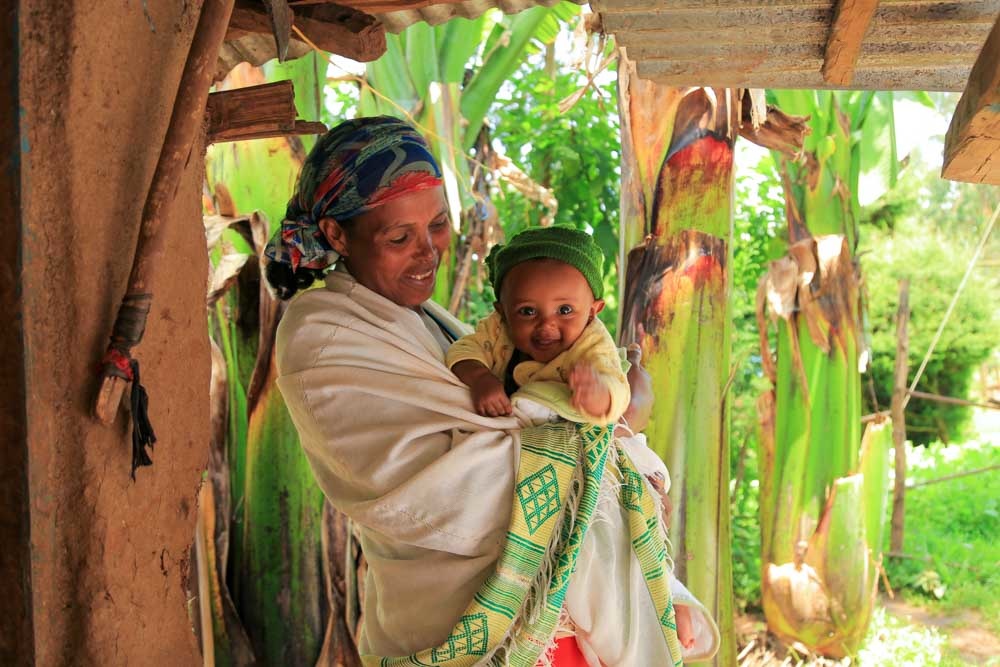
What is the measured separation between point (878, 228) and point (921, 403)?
211cm

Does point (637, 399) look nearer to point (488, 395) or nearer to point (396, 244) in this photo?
point (488, 395)

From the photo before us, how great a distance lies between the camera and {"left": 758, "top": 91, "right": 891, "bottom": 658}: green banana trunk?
20.1 feet

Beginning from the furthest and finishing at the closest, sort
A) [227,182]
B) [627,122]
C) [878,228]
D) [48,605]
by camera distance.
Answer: [878,228] < [627,122] < [227,182] < [48,605]

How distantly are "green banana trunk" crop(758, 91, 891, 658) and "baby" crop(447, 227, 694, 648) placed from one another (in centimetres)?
408

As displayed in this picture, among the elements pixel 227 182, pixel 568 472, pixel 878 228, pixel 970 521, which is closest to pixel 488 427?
pixel 568 472

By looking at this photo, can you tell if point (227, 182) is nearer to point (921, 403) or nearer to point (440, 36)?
point (440, 36)

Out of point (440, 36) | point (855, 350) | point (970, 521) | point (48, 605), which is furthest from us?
point (970, 521)

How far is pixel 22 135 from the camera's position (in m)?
1.44

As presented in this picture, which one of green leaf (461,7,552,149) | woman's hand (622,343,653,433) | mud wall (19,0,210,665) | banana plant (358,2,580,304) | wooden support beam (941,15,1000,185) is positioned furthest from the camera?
green leaf (461,7,552,149)

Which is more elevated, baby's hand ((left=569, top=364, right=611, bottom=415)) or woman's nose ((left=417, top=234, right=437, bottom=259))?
woman's nose ((left=417, top=234, right=437, bottom=259))

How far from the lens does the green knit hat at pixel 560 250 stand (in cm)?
213

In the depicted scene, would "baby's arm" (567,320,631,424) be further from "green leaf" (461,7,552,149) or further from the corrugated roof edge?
"green leaf" (461,7,552,149)

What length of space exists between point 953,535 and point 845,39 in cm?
795

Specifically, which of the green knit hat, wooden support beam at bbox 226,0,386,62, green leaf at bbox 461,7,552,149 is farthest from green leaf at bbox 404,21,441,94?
the green knit hat
